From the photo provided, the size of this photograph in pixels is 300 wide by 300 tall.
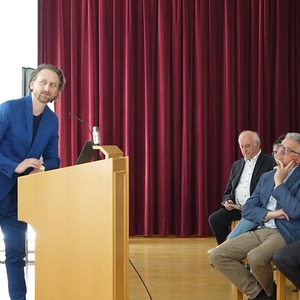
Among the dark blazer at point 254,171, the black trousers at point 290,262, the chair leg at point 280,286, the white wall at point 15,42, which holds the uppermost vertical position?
the white wall at point 15,42

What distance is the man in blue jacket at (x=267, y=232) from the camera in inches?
130

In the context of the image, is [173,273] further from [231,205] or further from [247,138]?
[247,138]

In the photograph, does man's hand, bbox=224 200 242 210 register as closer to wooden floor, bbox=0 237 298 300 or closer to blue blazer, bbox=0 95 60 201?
wooden floor, bbox=0 237 298 300

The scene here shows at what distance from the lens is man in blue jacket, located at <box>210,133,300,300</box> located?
10.9 feet

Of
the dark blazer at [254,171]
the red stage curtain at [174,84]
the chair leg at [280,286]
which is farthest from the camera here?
the red stage curtain at [174,84]

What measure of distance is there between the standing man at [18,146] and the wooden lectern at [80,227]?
1.90 ft

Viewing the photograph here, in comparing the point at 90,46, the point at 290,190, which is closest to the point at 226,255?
the point at 290,190

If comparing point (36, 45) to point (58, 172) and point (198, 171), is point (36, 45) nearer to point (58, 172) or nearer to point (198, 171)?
point (198, 171)

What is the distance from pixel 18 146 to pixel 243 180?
2323 millimetres

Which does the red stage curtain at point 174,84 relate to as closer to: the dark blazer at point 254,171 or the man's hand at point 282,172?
the dark blazer at point 254,171

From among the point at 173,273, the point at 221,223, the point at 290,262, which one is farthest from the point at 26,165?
the point at 221,223

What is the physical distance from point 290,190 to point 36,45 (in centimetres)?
378

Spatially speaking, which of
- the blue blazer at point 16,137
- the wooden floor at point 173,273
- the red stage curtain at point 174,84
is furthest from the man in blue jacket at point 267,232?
the red stage curtain at point 174,84

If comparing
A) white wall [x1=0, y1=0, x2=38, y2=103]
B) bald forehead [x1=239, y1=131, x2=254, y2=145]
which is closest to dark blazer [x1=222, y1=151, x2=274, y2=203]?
bald forehead [x1=239, y1=131, x2=254, y2=145]
